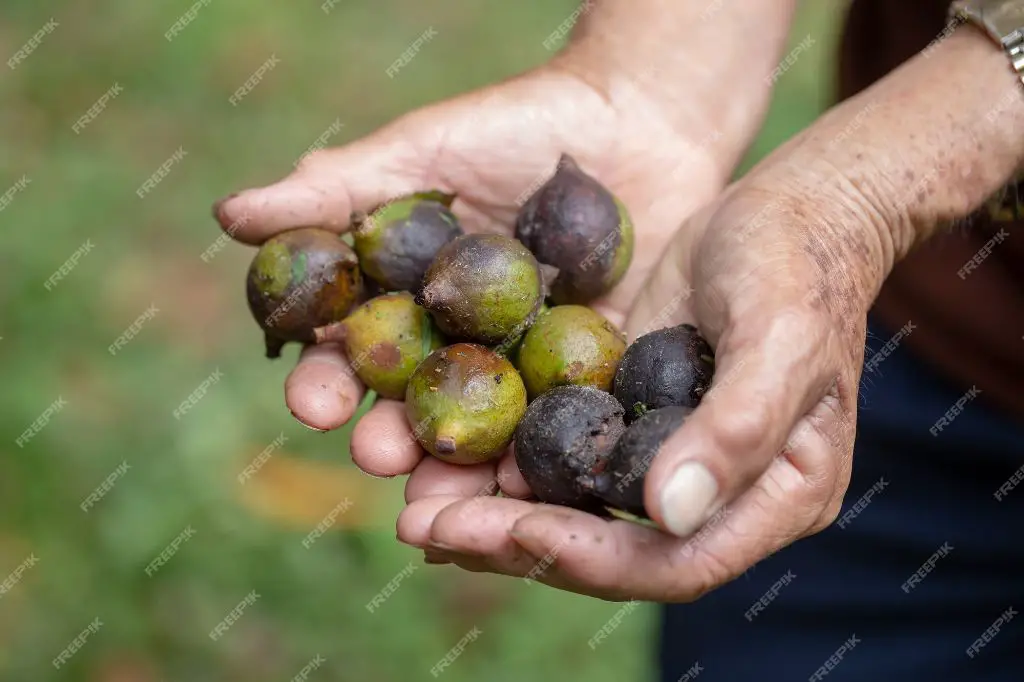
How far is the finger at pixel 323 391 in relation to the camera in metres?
3.58

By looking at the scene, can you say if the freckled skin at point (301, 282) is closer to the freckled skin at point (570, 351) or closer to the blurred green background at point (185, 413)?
the freckled skin at point (570, 351)

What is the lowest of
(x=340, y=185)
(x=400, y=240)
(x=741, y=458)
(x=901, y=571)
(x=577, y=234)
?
(x=901, y=571)

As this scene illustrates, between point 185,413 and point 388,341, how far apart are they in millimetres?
2625

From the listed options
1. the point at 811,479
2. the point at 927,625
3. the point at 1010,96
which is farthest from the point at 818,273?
the point at 927,625

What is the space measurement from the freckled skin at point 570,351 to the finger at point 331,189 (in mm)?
1053

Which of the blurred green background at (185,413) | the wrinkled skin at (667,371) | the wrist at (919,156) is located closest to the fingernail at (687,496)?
the wrinkled skin at (667,371)

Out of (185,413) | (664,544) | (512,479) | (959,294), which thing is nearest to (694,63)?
(959,294)

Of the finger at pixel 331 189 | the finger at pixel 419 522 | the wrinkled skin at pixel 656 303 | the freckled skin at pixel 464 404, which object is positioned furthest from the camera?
the finger at pixel 331 189

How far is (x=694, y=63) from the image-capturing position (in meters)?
4.57

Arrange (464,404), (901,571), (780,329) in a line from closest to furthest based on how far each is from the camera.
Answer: (780,329), (464,404), (901,571)

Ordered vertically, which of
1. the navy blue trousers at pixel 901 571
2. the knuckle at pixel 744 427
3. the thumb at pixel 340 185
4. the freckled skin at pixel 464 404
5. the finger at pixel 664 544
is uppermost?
the thumb at pixel 340 185

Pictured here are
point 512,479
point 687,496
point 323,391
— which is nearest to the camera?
point 687,496

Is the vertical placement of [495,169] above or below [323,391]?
above

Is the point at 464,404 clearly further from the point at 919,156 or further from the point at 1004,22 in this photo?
the point at 1004,22
